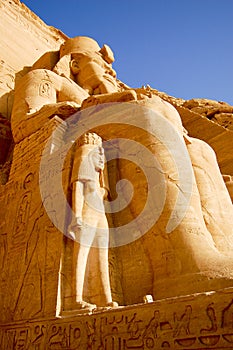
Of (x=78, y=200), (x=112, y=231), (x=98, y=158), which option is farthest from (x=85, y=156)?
(x=112, y=231)

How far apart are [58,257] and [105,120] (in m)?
1.67

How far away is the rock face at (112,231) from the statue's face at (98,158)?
0.04 feet

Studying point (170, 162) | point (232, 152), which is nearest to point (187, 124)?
point (232, 152)

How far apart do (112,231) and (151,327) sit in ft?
4.39

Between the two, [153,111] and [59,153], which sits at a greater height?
[153,111]

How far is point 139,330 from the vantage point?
200cm

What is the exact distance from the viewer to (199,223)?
280 cm

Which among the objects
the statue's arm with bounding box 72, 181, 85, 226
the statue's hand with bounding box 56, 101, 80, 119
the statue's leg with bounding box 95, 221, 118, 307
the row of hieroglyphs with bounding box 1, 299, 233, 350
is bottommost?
the row of hieroglyphs with bounding box 1, 299, 233, 350

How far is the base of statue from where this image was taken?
5.69 feet

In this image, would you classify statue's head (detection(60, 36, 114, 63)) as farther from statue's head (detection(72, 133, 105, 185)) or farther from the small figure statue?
the small figure statue

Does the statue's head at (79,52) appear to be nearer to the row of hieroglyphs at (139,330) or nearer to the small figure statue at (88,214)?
the small figure statue at (88,214)

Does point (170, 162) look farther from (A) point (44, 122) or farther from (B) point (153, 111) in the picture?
(A) point (44, 122)

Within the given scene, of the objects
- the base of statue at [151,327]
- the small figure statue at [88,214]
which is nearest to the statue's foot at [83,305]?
the small figure statue at [88,214]

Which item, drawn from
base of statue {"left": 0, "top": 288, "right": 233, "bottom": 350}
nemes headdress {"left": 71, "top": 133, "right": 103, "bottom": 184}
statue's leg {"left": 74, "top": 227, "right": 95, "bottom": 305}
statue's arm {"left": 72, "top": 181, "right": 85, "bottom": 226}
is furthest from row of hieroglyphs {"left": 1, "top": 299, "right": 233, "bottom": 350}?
nemes headdress {"left": 71, "top": 133, "right": 103, "bottom": 184}
